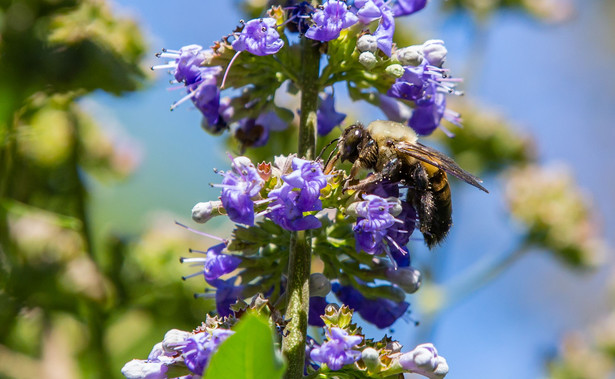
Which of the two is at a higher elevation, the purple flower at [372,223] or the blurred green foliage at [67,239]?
the purple flower at [372,223]

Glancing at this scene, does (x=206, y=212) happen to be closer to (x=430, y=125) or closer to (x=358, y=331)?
(x=358, y=331)

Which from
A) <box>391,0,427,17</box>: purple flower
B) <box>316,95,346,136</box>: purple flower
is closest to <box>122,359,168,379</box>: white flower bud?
<box>316,95,346,136</box>: purple flower

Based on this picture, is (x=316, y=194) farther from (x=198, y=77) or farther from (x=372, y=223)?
(x=198, y=77)

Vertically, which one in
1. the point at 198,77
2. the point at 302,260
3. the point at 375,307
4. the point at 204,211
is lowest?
the point at 375,307

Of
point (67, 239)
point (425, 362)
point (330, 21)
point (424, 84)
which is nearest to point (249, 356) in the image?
point (425, 362)

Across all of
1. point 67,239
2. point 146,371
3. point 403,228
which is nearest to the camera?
point 146,371

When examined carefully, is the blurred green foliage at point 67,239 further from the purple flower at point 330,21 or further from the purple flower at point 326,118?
the purple flower at point 330,21

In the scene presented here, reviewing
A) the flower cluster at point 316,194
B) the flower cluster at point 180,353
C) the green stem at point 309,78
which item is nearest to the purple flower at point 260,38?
the flower cluster at point 316,194
